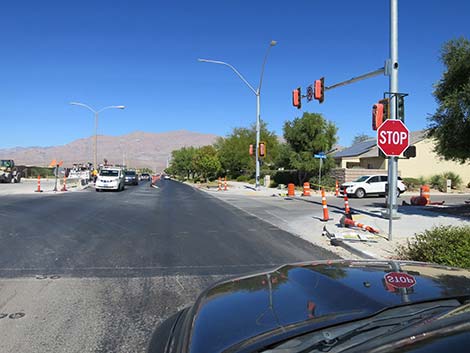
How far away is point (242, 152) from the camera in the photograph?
72000 mm

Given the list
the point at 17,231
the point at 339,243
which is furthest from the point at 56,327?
the point at 17,231

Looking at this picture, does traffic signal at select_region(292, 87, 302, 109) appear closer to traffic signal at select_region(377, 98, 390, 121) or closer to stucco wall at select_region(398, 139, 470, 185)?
traffic signal at select_region(377, 98, 390, 121)

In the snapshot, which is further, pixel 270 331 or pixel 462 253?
pixel 462 253

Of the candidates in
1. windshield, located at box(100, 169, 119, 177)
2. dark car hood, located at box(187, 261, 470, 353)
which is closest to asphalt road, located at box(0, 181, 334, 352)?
dark car hood, located at box(187, 261, 470, 353)

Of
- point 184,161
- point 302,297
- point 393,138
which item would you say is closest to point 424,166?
point 393,138

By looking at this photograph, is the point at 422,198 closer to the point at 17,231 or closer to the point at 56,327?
the point at 17,231

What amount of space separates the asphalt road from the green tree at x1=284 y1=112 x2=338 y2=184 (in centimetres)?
2535

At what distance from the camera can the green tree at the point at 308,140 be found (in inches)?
1533

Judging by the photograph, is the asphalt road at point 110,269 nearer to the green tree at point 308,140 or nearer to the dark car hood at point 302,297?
the dark car hood at point 302,297

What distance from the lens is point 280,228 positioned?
43.7ft

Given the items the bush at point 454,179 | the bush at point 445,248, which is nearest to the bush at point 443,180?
the bush at point 454,179

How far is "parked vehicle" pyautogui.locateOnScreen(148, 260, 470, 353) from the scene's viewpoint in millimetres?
1908

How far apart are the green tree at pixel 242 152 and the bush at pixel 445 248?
61862 millimetres

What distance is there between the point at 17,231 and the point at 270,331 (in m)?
10.8
